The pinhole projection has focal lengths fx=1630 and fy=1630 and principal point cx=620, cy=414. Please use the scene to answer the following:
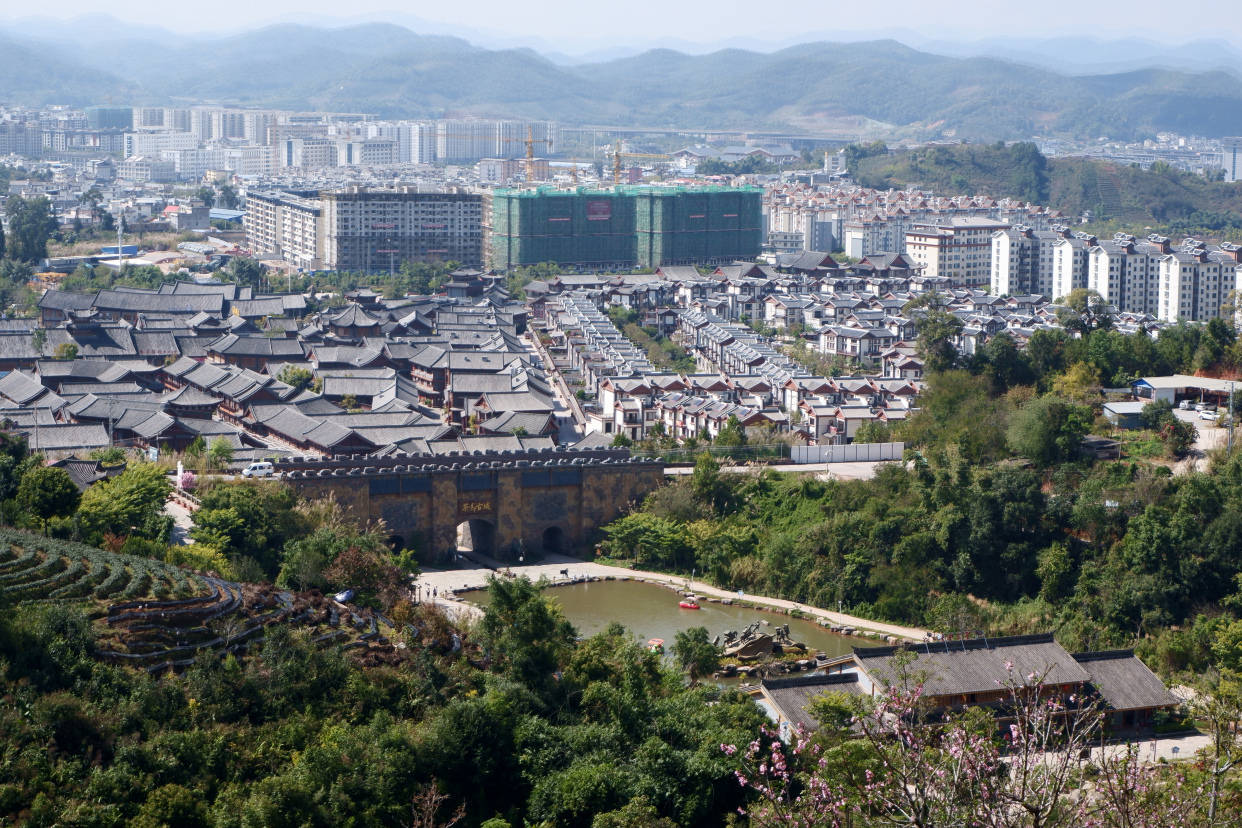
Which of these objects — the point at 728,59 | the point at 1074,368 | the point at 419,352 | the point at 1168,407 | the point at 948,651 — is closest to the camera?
the point at 948,651

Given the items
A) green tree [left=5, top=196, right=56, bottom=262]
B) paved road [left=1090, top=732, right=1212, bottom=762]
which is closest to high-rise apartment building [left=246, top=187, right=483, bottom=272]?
green tree [left=5, top=196, right=56, bottom=262]

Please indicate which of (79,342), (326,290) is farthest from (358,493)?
(326,290)

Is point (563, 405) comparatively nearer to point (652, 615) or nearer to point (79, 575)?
point (652, 615)

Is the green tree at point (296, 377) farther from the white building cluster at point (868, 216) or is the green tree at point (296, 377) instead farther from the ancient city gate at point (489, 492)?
the white building cluster at point (868, 216)

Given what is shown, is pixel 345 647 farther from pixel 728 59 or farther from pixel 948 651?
pixel 728 59

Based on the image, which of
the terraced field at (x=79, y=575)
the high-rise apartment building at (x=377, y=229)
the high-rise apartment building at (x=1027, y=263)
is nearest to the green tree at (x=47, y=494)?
the terraced field at (x=79, y=575)

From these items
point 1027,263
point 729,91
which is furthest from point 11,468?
point 729,91

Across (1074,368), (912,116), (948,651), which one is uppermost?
(912,116)
